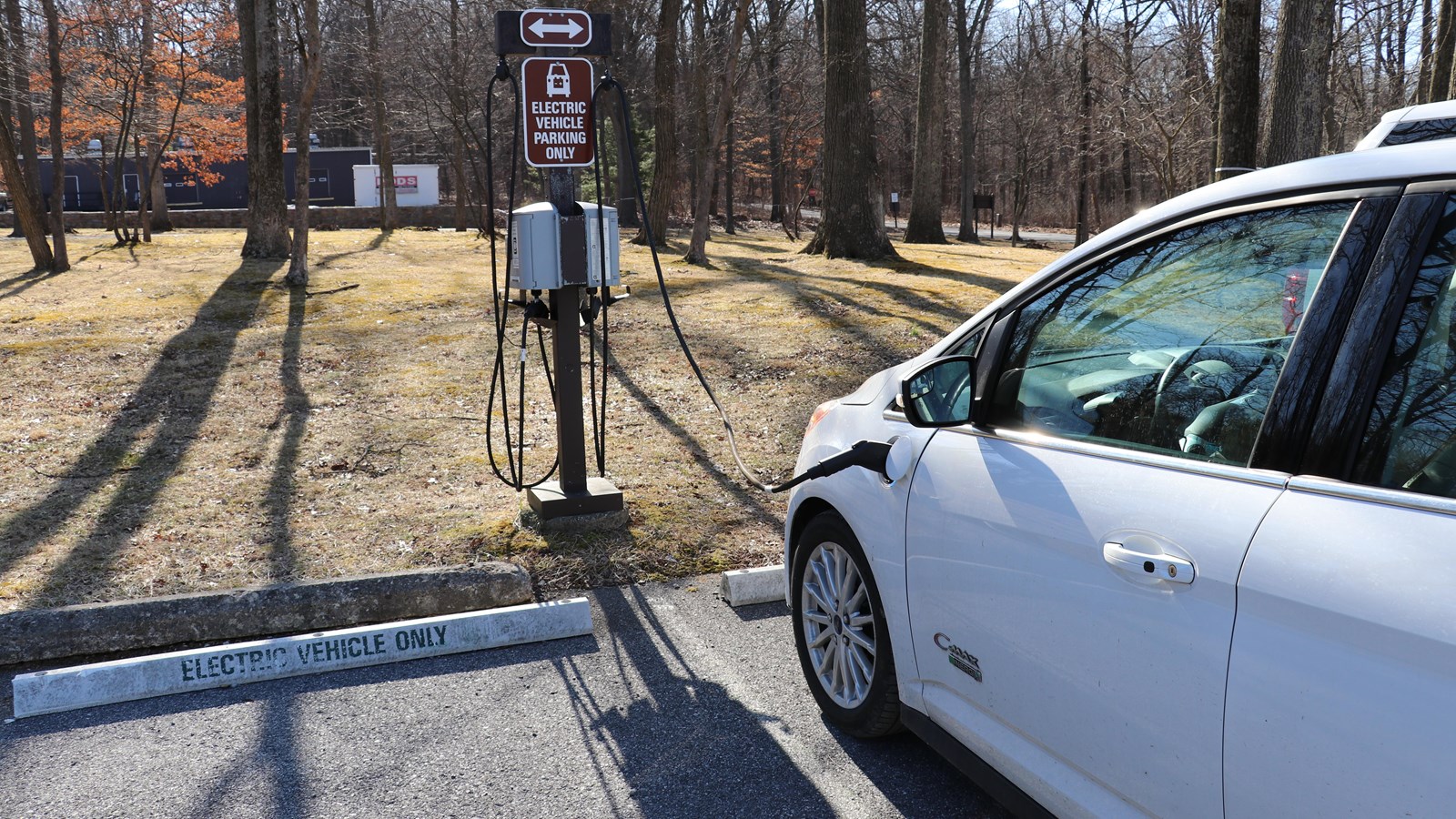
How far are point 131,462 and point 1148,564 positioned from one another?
266 inches

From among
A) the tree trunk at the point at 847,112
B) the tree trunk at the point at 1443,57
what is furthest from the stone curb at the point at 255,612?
the tree trunk at the point at 1443,57

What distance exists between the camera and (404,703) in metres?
3.99

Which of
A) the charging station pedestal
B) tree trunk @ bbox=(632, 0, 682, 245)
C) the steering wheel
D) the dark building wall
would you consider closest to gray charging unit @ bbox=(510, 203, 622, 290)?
the charging station pedestal

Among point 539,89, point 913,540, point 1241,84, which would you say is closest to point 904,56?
point 1241,84

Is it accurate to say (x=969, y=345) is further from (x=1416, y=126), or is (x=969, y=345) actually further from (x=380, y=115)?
(x=380, y=115)

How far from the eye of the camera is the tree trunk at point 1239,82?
9.01 metres

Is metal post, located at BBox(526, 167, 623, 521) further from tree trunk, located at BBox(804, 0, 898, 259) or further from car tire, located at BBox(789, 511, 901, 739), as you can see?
tree trunk, located at BBox(804, 0, 898, 259)

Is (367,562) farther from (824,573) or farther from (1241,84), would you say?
(1241,84)

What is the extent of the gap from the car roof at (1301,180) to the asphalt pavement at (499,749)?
66.8 inches

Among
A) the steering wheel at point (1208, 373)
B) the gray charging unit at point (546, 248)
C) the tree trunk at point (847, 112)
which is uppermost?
the tree trunk at point (847, 112)

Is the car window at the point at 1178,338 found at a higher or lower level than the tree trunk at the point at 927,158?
lower

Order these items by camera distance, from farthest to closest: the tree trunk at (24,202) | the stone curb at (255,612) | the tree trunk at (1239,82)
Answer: the tree trunk at (24,202) < the tree trunk at (1239,82) < the stone curb at (255,612)

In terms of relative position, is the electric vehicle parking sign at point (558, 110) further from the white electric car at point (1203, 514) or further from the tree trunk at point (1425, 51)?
the tree trunk at point (1425, 51)

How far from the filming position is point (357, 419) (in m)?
8.23
